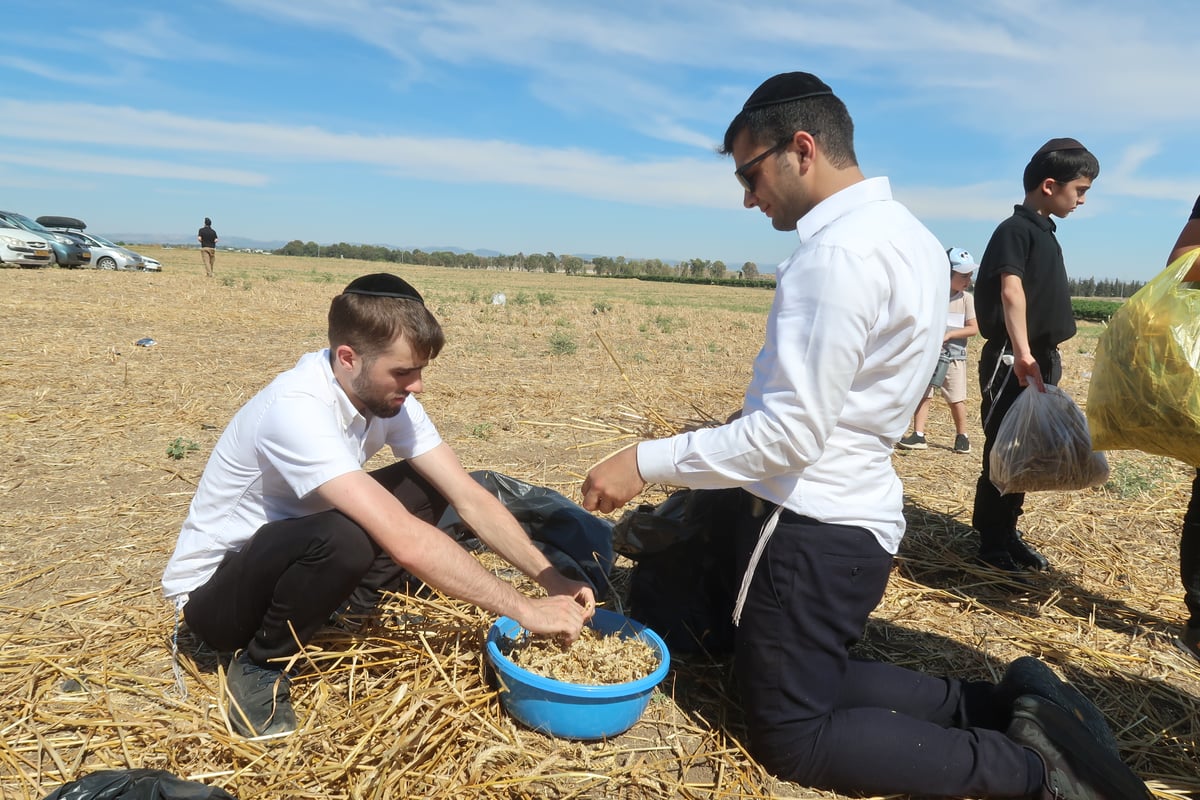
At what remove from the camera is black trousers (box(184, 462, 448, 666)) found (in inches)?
94.2

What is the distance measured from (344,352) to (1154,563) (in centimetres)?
450

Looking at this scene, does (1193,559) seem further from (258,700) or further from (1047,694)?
(258,700)

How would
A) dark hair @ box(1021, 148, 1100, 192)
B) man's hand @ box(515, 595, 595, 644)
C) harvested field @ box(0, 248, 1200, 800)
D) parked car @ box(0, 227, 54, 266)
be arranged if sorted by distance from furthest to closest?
parked car @ box(0, 227, 54, 266) < dark hair @ box(1021, 148, 1100, 192) < man's hand @ box(515, 595, 595, 644) < harvested field @ box(0, 248, 1200, 800)

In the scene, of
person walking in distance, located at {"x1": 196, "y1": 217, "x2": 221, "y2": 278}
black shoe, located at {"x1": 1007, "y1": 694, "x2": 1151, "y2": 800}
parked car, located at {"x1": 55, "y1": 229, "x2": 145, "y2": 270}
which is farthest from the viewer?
parked car, located at {"x1": 55, "y1": 229, "x2": 145, "y2": 270}

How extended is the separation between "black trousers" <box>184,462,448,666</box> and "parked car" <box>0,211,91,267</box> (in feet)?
Result: 76.2

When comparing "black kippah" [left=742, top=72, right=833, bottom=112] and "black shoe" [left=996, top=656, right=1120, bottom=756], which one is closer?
"black kippah" [left=742, top=72, right=833, bottom=112]

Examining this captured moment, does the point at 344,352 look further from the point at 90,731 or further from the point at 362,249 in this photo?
the point at 362,249

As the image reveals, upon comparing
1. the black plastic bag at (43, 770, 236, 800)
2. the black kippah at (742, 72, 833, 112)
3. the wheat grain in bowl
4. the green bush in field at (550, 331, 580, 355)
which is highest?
the black kippah at (742, 72, 833, 112)

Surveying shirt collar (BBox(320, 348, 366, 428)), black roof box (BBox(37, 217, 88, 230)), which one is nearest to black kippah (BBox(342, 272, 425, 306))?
shirt collar (BBox(320, 348, 366, 428))

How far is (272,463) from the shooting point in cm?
241

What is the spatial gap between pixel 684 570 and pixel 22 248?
76.3 ft

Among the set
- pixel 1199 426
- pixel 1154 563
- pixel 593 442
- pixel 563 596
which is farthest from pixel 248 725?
pixel 1154 563

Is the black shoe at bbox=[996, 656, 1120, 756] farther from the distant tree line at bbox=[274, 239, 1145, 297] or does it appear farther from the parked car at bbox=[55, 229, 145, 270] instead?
the distant tree line at bbox=[274, 239, 1145, 297]

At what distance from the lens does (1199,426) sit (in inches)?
91.0
